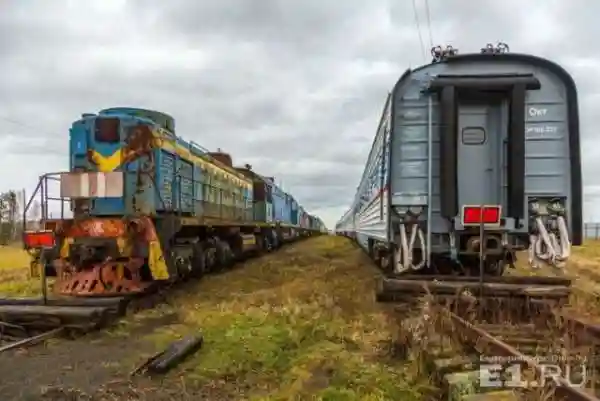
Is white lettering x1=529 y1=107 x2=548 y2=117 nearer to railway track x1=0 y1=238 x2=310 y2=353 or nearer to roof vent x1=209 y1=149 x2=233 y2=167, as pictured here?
railway track x1=0 y1=238 x2=310 y2=353

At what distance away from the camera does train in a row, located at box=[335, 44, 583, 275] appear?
7.51m

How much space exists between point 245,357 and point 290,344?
0.62 metres

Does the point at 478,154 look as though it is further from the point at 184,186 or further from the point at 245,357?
the point at 184,186

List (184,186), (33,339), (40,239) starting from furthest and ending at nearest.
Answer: (184,186) → (40,239) → (33,339)

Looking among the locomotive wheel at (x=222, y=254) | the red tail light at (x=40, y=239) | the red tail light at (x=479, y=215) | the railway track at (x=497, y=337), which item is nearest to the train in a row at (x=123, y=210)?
A: the red tail light at (x=40, y=239)

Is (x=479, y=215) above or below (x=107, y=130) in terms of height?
below

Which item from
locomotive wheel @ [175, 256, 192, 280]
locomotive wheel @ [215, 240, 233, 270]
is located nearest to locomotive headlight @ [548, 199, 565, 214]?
locomotive wheel @ [175, 256, 192, 280]

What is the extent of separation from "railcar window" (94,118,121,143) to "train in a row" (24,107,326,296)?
0.02 metres

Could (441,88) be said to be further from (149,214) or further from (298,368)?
(149,214)

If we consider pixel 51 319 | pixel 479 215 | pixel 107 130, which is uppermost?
pixel 107 130

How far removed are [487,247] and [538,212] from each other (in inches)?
31.9

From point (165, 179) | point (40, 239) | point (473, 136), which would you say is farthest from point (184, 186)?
point (473, 136)

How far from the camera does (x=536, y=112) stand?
25.1 feet

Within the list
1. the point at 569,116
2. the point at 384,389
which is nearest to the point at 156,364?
the point at 384,389
